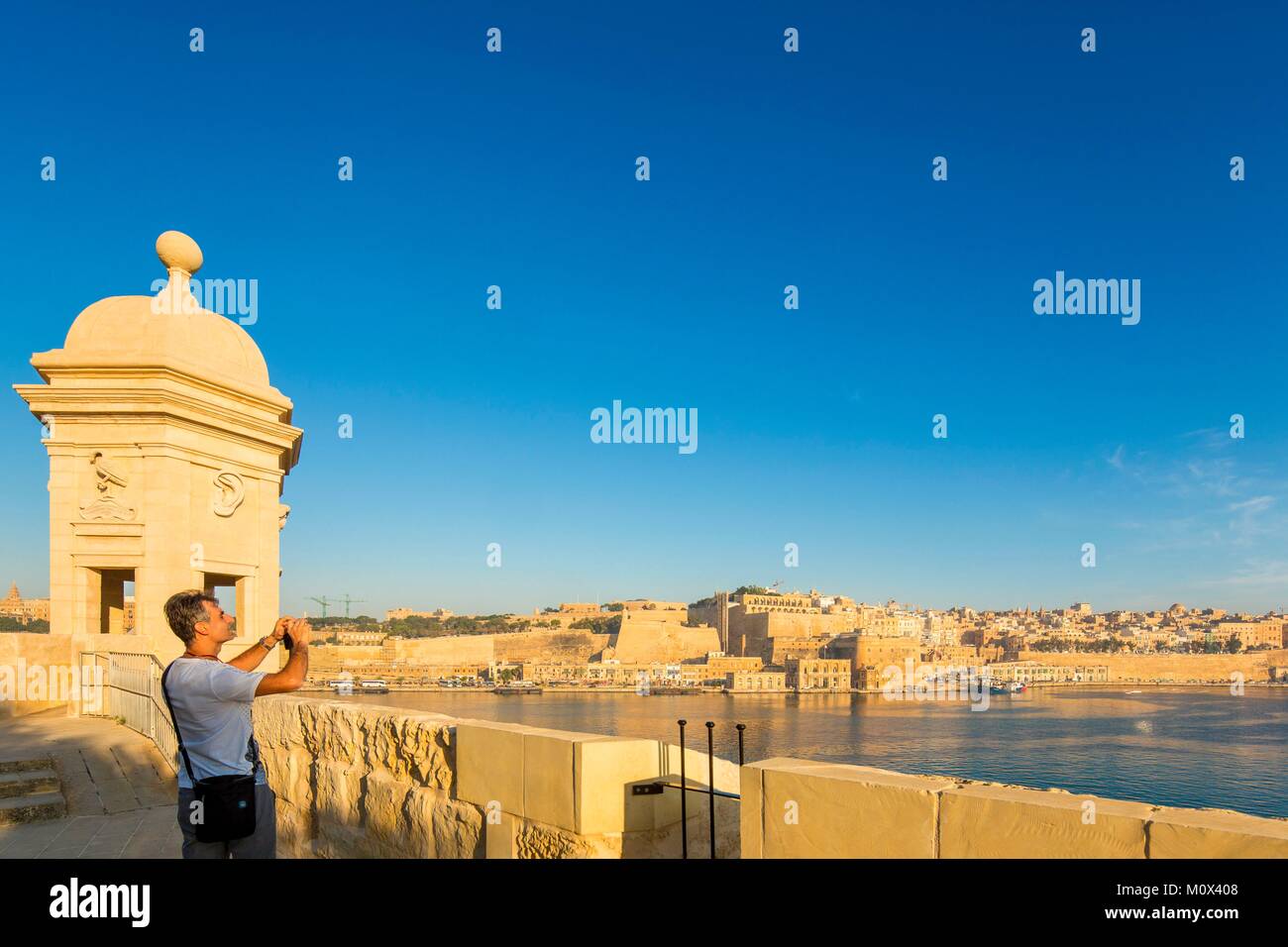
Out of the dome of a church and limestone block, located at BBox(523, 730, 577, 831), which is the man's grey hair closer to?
limestone block, located at BBox(523, 730, 577, 831)

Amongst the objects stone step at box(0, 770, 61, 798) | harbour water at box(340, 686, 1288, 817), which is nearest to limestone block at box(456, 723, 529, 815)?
stone step at box(0, 770, 61, 798)

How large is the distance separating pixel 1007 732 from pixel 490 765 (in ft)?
254

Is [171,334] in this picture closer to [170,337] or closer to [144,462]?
[170,337]

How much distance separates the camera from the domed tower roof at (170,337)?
1174 cm

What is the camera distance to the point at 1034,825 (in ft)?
8.21

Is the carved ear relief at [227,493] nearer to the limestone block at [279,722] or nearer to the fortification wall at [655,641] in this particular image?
the limestone block at [279,722]

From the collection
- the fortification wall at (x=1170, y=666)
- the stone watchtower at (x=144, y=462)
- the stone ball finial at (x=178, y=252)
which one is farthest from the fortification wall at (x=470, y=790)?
the fortification wall at (x=1170, y=666)

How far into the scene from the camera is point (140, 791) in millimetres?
6996

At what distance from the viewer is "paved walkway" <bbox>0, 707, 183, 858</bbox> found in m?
5.59

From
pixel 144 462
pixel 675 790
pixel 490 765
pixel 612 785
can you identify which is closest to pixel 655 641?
pixel 144 462

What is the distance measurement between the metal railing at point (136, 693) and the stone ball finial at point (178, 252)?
6.32 meters

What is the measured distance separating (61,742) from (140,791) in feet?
7.04
